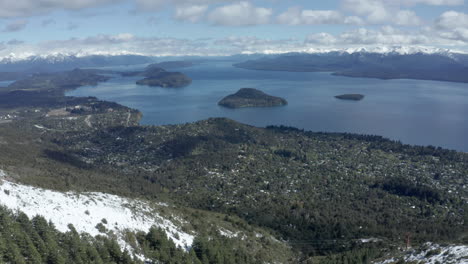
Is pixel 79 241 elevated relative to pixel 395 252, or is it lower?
elevated

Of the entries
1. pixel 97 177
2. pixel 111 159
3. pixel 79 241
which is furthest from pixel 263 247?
pixel 111 159

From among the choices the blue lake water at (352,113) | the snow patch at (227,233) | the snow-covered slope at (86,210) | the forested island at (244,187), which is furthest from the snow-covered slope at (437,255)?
the blue lake water at (352,113)

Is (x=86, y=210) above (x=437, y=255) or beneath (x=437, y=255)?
above

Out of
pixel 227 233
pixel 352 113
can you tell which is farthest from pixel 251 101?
pixel 227 233

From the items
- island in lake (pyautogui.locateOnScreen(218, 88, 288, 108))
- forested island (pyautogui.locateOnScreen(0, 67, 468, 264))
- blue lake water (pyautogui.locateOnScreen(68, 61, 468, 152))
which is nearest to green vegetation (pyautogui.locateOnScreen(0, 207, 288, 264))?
forested island (pyautogui.locateOnScreen(0, 67, 468, 264))

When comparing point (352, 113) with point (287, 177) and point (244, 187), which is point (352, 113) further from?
point (244, 187)

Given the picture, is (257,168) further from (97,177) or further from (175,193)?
(97,177)

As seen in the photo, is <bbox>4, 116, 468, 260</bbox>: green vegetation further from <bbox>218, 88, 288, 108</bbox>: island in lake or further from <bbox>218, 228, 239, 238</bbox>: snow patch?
<bbox>218, 88, 288, 108</bbox>: island in lake
